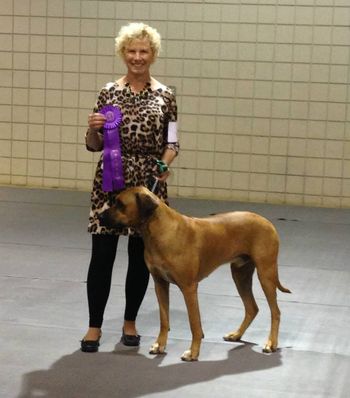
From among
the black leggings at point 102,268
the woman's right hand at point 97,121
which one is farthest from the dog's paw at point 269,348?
the woman's right hand at point 97,121

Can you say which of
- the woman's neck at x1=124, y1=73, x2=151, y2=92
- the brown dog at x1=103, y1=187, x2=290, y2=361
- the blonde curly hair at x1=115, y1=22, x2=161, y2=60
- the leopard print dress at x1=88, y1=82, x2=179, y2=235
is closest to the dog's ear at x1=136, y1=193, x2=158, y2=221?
the brown dog at x1=103, y1=187, x2=290, y2=361

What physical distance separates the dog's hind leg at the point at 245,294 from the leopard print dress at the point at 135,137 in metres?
→ 0.60

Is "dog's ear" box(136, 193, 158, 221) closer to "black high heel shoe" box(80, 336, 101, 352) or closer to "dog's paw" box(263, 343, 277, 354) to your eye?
"black high heel shoe" box(80, 336, 101, 352)

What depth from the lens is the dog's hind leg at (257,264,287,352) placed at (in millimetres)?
4375

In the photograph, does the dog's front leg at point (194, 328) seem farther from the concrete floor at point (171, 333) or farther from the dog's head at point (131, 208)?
the dog's head at point (131, 208)

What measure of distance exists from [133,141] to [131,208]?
0.42 metres

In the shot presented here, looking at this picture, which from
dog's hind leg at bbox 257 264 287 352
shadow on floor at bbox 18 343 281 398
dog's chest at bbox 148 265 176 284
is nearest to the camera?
shadow on floor at bbox 18 343 281 398

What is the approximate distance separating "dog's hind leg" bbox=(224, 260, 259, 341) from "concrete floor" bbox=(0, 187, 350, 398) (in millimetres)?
63

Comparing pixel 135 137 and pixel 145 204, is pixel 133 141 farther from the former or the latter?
pixel 145 204

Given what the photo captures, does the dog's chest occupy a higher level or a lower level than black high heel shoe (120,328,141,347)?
higher

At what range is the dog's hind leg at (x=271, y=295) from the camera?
172 inches

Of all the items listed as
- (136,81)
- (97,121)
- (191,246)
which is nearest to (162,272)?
(191,246)

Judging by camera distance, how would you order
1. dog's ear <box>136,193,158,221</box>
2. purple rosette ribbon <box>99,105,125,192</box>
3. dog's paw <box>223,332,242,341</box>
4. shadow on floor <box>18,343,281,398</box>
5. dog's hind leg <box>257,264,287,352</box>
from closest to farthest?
shadow on floor <box>18,343,281,398</box> < dog's ear <box>136,193,158,221</box> < purple rosette ribbon <box>99,105,125,192</box> < dog's hind leg <box>257,264,287,352</box> < dog's paw <box>223,332,242,341</box>

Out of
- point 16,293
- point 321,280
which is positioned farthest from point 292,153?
point 16,293
